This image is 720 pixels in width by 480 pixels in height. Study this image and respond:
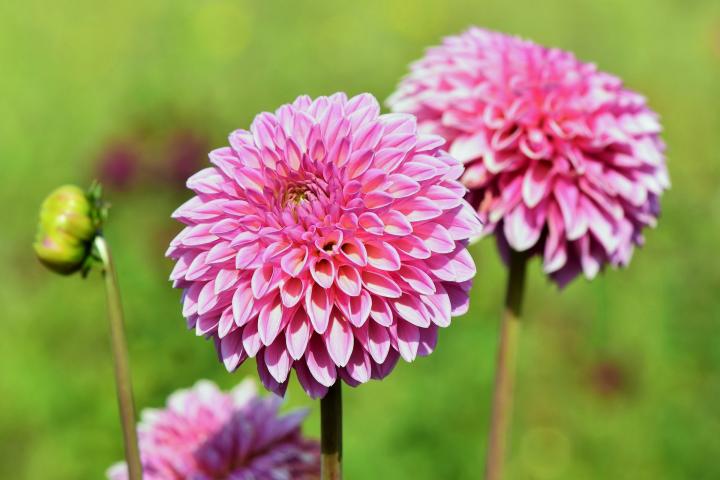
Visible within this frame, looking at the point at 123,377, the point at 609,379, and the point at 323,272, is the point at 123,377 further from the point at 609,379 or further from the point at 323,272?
the point at 609,379

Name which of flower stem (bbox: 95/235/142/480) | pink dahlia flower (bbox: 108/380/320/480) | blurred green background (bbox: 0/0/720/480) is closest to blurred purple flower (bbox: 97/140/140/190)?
blurred green background (bbox: 0/0/720/480)

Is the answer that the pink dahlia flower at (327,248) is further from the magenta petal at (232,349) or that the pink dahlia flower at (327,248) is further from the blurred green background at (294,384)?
the blurred green background at (294,384)

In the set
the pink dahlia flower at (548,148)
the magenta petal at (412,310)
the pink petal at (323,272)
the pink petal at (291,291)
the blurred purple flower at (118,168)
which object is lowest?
the magenta petal at (412,310)

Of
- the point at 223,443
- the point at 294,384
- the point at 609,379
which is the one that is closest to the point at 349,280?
the point at 223,443

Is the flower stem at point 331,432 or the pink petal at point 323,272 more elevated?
the pink petal at point 323,272

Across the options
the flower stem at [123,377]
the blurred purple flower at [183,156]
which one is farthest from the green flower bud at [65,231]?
the blurred purple flower at [183,156]

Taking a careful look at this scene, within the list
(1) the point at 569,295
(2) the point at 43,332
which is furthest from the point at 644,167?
(2) the point at 43,332

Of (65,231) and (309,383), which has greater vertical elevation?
(65,231)
